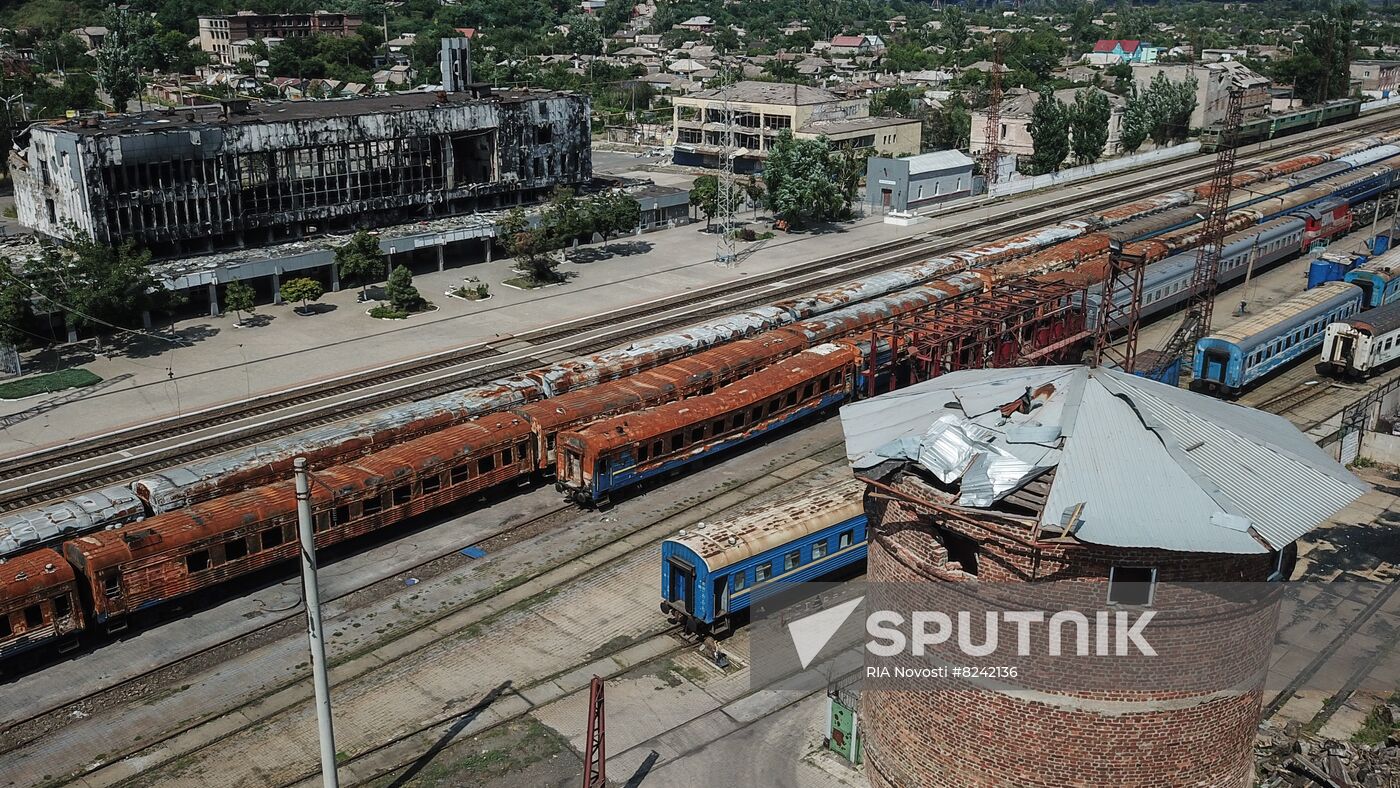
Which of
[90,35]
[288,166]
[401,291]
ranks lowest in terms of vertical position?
[401,291]

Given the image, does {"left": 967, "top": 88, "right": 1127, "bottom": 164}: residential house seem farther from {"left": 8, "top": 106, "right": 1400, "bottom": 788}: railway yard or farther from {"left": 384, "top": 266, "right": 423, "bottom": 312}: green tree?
{"left": 384, "top": 266, "right": 423, "bottom": 312}: green tree

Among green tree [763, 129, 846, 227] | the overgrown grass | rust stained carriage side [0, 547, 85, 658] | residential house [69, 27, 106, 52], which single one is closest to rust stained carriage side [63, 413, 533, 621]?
rust stained carriage side [0, 547, 85, 658]

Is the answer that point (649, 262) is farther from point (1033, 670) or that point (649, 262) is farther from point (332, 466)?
point (1033, 670)

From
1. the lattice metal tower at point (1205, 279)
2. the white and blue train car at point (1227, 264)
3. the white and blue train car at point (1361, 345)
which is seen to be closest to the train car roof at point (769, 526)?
the lattice metal tower at point (1205, 279)

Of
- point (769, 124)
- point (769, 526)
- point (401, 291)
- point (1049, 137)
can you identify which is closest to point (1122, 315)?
point (769, 526)

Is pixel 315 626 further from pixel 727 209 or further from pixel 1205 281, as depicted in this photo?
pixel 727 209

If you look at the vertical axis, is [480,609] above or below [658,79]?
below

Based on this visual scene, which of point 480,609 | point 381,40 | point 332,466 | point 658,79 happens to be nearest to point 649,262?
point 332,466
